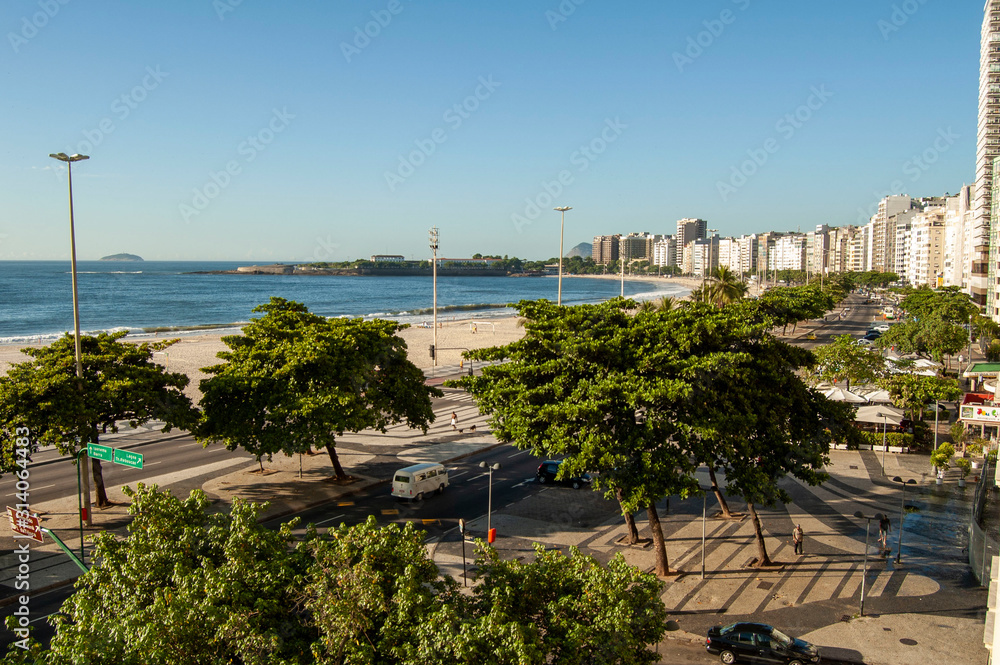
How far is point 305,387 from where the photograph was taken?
90.4ft

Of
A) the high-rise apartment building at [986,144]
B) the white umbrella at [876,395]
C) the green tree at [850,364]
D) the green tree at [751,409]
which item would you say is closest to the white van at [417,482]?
the green tree at [751,409]

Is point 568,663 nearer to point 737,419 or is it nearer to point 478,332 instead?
point 737,419

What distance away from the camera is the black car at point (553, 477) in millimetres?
30672

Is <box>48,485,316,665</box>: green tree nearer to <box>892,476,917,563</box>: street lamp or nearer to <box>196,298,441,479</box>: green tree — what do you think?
<box>196,298,441,479</box>: green tree

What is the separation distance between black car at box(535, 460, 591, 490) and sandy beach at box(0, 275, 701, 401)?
2504cm

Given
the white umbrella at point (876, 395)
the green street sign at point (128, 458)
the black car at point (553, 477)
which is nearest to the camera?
the green street sign at point (128, 458)

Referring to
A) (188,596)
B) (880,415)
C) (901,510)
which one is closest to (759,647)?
(188,596)

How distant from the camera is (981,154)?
104m

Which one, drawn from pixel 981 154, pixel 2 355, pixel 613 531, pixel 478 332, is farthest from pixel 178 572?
pixel 981 154

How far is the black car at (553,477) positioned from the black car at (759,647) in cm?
1353

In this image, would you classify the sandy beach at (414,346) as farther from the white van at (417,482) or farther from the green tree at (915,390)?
the green tree at (915,390)

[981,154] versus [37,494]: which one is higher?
[981,154]

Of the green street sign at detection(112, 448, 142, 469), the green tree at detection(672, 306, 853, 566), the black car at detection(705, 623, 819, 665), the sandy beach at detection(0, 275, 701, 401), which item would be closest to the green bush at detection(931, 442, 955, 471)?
the green tree at detection(672, 306, 853, 566)

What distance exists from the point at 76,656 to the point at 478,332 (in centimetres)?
9526
